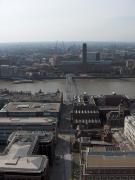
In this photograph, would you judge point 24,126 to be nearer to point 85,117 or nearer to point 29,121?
point 29,121

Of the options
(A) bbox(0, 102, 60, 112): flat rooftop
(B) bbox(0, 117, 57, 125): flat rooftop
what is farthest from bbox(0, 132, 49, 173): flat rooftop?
(A) bbox(0, 102, 60, 112): flat rooftop

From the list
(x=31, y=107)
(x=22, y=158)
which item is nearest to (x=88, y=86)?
(x=31, y=107)

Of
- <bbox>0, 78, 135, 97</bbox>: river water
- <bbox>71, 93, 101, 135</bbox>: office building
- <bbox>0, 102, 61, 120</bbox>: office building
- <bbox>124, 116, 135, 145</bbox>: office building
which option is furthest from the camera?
<bbox>0, 78, 135, 97</bbox>: river water

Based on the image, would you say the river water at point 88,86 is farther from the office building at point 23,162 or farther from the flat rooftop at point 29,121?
the office building at point 23,162

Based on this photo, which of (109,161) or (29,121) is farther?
(29,121)

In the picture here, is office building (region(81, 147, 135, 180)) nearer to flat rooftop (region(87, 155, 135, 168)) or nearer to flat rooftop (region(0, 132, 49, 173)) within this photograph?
flat rooftop (region(87, 155, 135, 168))

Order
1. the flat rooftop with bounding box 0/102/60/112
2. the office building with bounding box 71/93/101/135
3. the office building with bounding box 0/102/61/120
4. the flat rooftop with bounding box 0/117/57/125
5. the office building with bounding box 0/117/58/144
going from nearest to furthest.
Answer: the office building with bounding box 0/117/58/144
the flat rooftop with bounding box 0/117/57/125
the office building with bounding box 71/93/101/135
the office building with bounding box 0/102/61/120
the flat rooftop with bounding box 0/102/60/112
